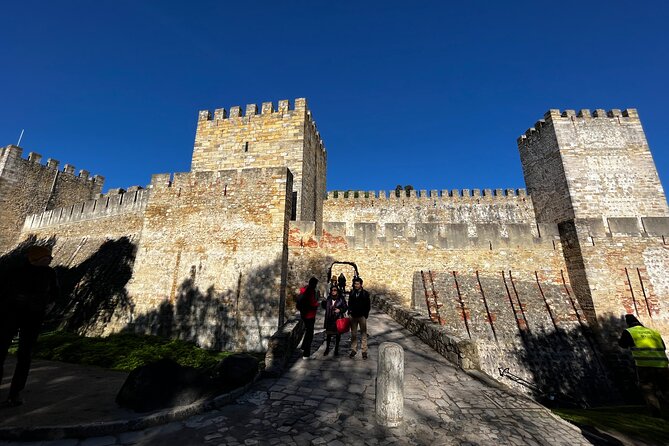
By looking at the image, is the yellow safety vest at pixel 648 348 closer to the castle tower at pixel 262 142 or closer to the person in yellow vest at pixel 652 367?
the person in yellow vest at pixel 652 367

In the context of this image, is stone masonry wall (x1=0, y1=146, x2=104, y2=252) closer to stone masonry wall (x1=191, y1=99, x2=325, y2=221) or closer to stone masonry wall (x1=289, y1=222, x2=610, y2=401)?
stone masonry wall (x1=191, y1=99, x2=325, y2=221)

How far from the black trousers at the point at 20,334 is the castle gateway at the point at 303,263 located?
6.57m

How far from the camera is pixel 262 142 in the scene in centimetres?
1586

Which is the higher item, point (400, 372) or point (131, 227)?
point (131, 227)

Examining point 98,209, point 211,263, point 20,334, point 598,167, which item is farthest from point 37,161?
point 598,167

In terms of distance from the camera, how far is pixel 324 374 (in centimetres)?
552

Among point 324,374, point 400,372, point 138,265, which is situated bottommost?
point 324,374

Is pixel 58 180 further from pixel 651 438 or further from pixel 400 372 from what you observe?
pixel 651 438

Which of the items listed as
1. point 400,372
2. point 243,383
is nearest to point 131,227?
point 243,383

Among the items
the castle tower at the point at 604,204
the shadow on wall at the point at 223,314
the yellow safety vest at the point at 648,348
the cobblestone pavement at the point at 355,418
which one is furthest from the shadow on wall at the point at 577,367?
the shadow on wall at the point at 223,314

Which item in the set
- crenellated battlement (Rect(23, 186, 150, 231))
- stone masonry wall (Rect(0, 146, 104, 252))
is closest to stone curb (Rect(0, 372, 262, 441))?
crenellated battlement (Rect(23, 186, 150, 231))

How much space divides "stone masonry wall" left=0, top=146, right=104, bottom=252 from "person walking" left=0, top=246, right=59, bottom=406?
1043 inches

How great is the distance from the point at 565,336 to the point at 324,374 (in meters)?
10.9

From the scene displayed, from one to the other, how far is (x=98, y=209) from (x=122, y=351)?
1373cm
